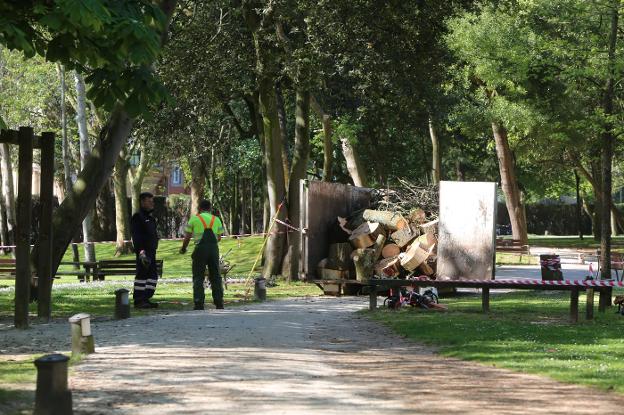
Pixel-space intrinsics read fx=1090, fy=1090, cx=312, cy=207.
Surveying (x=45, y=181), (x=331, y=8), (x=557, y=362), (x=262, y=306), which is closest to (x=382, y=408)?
(x=557, y=362)

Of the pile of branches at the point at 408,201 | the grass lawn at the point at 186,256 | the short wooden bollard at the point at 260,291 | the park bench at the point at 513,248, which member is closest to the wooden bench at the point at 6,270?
the grass lawn at the point at 186,256

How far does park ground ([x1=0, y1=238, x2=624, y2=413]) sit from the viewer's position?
873 cm

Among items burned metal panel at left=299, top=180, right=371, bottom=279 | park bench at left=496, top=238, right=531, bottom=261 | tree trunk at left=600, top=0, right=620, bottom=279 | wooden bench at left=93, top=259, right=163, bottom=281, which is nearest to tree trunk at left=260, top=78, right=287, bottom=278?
wooden bench at left=93, top=259, right=163, bottom=281

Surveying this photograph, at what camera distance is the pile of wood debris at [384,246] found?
2370cm

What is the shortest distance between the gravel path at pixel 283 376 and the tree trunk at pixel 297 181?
13.4 m

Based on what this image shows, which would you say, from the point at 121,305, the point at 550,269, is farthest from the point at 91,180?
the point at 550,269

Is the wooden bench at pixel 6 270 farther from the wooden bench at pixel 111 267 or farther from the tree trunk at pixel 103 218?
the tree trunk at pixel 103 218

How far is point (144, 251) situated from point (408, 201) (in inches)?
348

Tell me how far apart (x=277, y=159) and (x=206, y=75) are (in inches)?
130

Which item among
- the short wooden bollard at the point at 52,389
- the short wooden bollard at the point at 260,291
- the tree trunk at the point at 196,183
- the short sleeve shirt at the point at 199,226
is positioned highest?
the tree trunk at the point at 196,183

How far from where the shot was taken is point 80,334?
11.3m

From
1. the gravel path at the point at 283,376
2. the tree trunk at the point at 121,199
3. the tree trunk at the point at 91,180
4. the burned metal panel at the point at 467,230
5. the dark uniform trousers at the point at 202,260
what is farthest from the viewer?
the tree trunk at the point at 121,199

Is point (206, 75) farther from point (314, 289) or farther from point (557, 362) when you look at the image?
point (557, 362)

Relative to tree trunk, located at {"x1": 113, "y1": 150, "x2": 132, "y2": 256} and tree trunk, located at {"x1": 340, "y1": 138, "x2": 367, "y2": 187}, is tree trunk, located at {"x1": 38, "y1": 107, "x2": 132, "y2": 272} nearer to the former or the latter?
tree trunk, located at {"x1": 340, "y1": 138, "x2": 367, "y2": 187}
